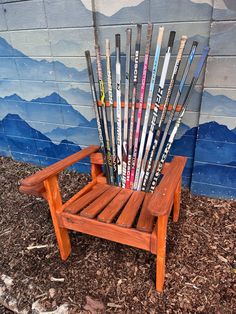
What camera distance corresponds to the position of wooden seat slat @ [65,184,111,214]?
70.9 inches

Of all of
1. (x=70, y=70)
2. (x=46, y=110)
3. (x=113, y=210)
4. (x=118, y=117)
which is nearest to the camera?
(x=113, y=210)

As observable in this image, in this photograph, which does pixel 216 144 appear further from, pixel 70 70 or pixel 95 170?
pixel 70 70

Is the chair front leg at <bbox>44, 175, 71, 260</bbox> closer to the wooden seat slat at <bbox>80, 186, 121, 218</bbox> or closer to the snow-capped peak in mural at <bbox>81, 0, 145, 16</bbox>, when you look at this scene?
the wooden seat slat at <bbox>80, 186, 121, 218</bbox>

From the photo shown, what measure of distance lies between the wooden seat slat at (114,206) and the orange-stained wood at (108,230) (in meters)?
0.04

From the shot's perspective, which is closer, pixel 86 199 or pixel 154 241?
pixel 154 241

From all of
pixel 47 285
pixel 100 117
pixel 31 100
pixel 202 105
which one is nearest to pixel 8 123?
pixel 31 100

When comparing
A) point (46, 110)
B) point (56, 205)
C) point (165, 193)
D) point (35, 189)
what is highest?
point (46, 110)

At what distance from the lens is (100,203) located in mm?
1869

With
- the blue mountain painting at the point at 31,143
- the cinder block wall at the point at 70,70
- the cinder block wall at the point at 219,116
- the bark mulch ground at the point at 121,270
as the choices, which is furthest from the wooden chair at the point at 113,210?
the blue mountain painting at the point at 31,143

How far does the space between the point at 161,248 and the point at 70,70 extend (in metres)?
1.83

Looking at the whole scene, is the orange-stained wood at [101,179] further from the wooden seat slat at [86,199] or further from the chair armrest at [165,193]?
the chair armrest at [165,193]

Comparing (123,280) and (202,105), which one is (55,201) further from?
(202,105)

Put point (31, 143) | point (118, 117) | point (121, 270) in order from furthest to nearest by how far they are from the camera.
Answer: point (31, 143) → point (118, 117) → point (121, 270)

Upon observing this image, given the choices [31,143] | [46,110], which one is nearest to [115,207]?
[46,110]
